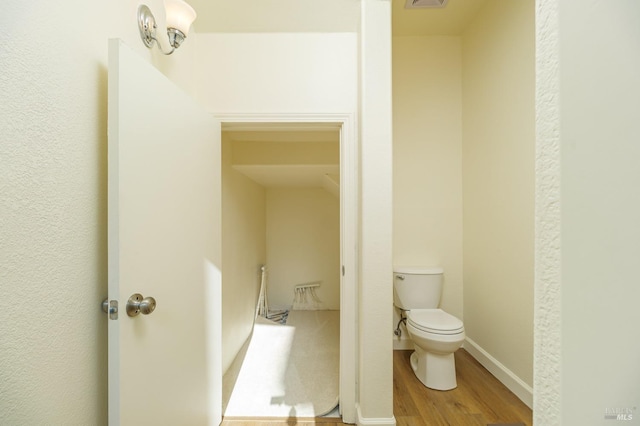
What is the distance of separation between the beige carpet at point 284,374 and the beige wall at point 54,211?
1066 mm

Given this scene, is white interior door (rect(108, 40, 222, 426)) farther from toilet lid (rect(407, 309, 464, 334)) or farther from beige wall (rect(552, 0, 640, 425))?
toilet lid (rect(407, 309, 464, 334))

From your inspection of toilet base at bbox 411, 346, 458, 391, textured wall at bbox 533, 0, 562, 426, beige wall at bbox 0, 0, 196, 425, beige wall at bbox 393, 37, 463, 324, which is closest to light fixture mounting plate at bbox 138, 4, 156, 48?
beige wall at bbox 0, 0, 196, 425

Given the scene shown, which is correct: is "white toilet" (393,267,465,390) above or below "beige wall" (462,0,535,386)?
below

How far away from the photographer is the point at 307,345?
2.56 metres

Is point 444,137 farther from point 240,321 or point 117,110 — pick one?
point 240,321

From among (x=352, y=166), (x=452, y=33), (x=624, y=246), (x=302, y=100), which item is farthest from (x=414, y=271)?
(x=452, y=33)

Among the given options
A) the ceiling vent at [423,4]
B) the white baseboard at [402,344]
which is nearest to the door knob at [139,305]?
the white baseboard at [402,344]

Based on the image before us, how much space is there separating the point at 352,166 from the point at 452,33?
1.83m

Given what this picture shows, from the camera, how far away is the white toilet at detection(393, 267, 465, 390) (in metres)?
1.77

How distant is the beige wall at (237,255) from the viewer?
85.5 inches

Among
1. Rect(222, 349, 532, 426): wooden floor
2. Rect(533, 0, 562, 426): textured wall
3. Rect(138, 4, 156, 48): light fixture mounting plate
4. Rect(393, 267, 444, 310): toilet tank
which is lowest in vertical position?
Rect(222, 349, 532, 426): wooden floor
